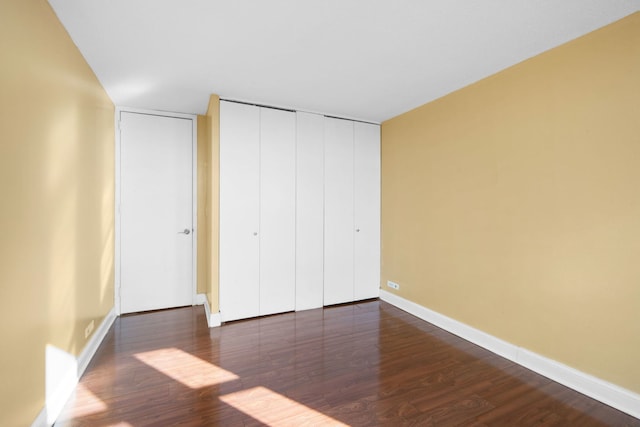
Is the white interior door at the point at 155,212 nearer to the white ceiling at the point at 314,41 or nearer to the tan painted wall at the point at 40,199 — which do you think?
the white ceiling at the point at 314,41

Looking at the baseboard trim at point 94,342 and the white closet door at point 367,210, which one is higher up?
the white closet door at point 367,210

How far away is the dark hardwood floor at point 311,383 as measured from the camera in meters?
1.82

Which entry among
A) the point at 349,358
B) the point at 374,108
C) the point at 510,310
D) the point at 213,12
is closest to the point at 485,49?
the point at 374,108

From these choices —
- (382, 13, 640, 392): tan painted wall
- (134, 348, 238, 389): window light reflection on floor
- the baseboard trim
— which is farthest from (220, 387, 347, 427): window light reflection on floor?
(382, 13, 640, 392): tan painted wall

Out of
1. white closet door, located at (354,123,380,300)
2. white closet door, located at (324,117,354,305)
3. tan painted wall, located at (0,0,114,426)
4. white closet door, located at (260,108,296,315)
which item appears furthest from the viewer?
white closet door, located at (354,123,380,300)

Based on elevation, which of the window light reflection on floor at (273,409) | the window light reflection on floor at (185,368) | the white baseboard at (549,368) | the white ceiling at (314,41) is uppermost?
the white ceiling at (314,41)

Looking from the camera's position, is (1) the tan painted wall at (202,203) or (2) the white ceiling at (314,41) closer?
(2) the white ceiling at (314,41)

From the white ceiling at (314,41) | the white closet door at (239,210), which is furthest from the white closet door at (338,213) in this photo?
the white closet door at (239,210)

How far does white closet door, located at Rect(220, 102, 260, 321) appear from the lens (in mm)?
3266

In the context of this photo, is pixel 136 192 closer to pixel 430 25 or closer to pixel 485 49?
pixel 430 25

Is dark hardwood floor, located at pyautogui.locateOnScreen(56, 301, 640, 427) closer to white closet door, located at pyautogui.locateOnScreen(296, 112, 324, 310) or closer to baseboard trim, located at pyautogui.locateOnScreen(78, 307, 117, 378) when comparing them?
baseboard trim, located at pyautogui.locateOnScreen(78, 307, 117, 378)

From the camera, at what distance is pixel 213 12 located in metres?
1.84

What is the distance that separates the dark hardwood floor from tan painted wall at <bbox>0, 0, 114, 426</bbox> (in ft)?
1.46

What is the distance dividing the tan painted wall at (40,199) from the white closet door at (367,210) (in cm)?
301
